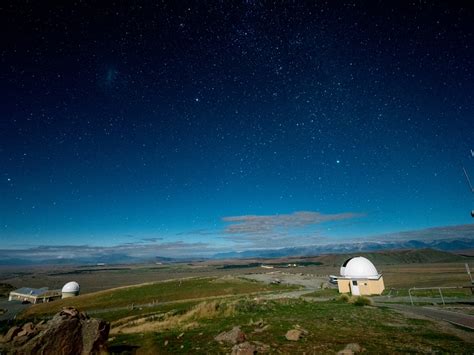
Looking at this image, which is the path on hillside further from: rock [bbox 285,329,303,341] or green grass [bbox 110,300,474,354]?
rock [bbox 285,329,303,341]

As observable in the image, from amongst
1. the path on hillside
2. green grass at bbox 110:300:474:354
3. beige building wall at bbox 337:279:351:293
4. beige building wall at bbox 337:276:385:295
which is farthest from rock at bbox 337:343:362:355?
beige building wall at bbox 337:279:351:293

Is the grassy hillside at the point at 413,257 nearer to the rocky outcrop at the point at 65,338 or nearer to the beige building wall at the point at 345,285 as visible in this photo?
the beige building wall at the point at 345,285

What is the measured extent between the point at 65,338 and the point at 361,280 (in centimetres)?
3561

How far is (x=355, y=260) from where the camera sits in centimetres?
3931

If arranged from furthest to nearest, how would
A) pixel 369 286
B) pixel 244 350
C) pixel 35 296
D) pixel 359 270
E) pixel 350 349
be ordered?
pixel 35 296 → pixel 359 270 → pixel 369 286 → pixel 350 349 → pixel 244 350

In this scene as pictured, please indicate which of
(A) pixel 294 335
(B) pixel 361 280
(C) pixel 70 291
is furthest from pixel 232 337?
(C) pixel 70 291

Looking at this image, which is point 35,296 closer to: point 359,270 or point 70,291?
point 70,291

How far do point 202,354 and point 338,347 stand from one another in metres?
4.83

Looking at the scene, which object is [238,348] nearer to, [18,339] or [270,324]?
[270,324]

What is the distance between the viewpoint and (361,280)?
35.9 meters

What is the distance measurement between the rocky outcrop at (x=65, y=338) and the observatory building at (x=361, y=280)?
3266 cm

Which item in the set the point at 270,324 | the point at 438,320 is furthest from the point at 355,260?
the point at 270,324

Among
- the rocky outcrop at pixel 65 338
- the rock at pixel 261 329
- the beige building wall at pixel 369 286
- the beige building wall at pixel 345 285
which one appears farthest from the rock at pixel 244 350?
the beige building wall at pixel 345 285

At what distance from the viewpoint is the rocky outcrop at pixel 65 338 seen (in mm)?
8555
